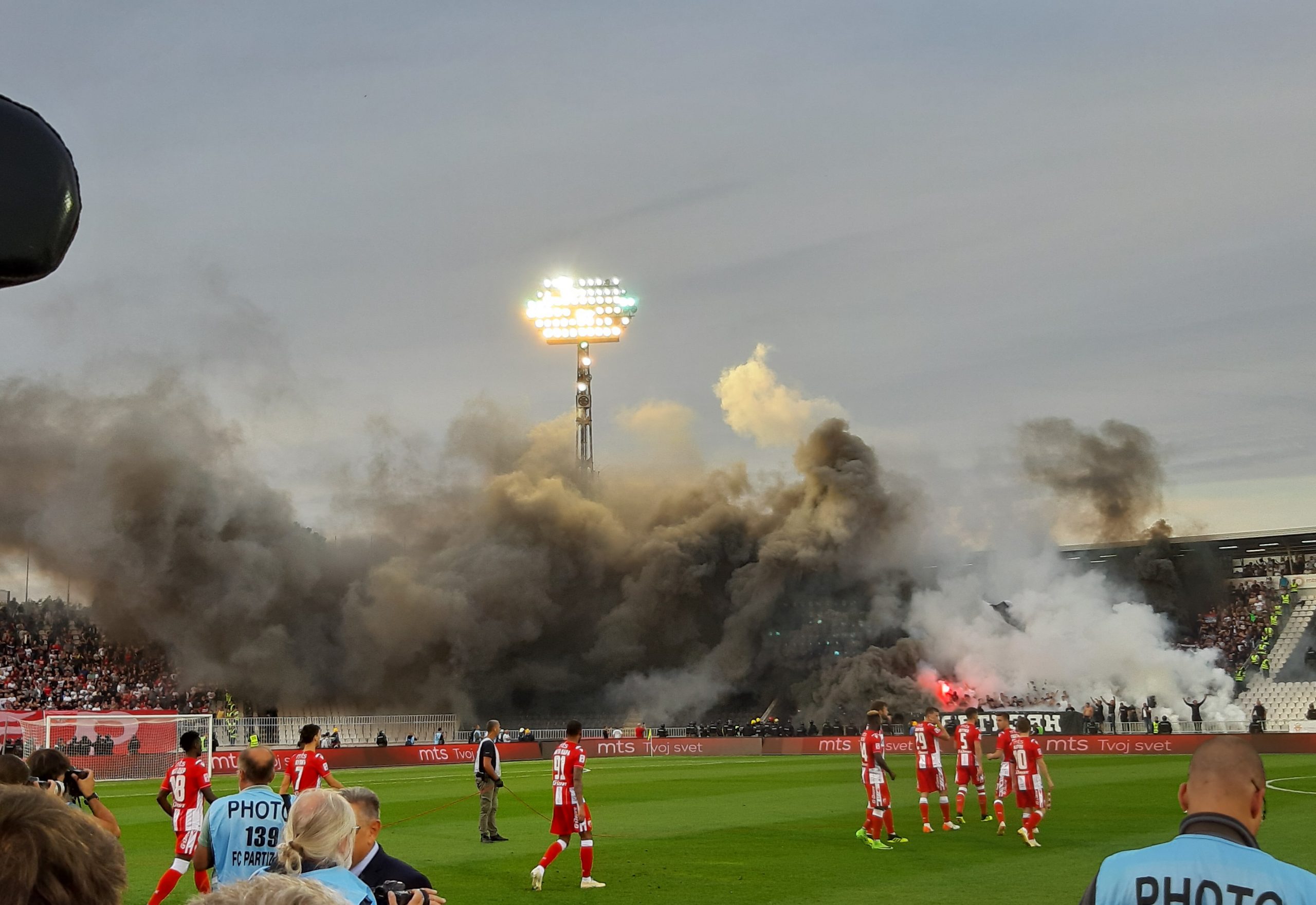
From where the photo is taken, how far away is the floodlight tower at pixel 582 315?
68.4 m

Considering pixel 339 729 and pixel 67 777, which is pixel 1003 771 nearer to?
pixel 67 777

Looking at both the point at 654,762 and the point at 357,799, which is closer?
the point at 357,799

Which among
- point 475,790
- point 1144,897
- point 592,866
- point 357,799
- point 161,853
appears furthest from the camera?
point 475,790

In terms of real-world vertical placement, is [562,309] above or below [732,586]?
above

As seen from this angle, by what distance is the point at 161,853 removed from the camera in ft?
71.9

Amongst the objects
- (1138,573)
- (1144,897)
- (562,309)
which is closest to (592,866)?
(1144,897)

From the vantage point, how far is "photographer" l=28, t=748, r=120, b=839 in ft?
29.9

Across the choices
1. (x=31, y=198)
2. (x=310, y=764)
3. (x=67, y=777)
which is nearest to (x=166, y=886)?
(x=310, y=764)

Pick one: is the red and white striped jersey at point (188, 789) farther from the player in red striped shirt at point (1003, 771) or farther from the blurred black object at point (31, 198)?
the player in red striped shirt at point (1003, 771)

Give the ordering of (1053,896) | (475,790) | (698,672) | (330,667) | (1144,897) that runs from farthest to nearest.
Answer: (698,672) < (330,667) < (475,790) < (1053,896) < (1144,897)

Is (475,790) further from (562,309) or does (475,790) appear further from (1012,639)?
(1012,639)

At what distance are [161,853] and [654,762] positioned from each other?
97.1ft

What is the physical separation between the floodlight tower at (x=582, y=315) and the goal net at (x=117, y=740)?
1203 inches

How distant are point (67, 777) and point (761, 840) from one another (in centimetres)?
1375
